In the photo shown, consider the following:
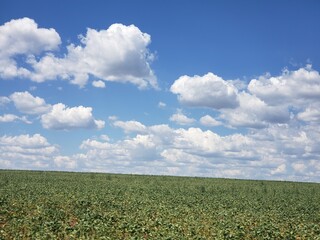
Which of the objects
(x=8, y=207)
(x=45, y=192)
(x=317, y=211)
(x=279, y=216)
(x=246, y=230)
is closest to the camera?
(x=246, y=230)

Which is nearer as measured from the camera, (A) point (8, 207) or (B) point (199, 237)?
(B) point (199, 237)

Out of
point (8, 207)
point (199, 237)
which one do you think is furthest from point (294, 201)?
point (8, 207)

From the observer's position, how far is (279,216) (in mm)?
27016

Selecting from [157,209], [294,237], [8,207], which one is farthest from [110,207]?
[294,237]

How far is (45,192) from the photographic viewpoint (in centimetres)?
3403

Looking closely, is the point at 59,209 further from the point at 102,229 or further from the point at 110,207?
the point at 102,229

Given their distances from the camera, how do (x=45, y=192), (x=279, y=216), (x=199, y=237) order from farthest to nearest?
1. (x=45, y=192)
2. (x=279, y=216)
3. (x=199, y=237)

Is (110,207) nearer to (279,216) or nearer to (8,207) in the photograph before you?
(8,207)

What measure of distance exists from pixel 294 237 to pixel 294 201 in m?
18.5

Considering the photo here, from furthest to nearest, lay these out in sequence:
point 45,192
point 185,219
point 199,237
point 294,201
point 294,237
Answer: point 294,201, point 45,192, point 185,219, point 294,237, point 199,237

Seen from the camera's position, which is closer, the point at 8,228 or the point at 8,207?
the point at 8,228

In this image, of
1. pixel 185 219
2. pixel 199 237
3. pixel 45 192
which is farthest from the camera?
pixel 45 192

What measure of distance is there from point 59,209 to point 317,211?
2040 centimetres

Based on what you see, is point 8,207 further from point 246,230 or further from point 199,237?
point 246,230
